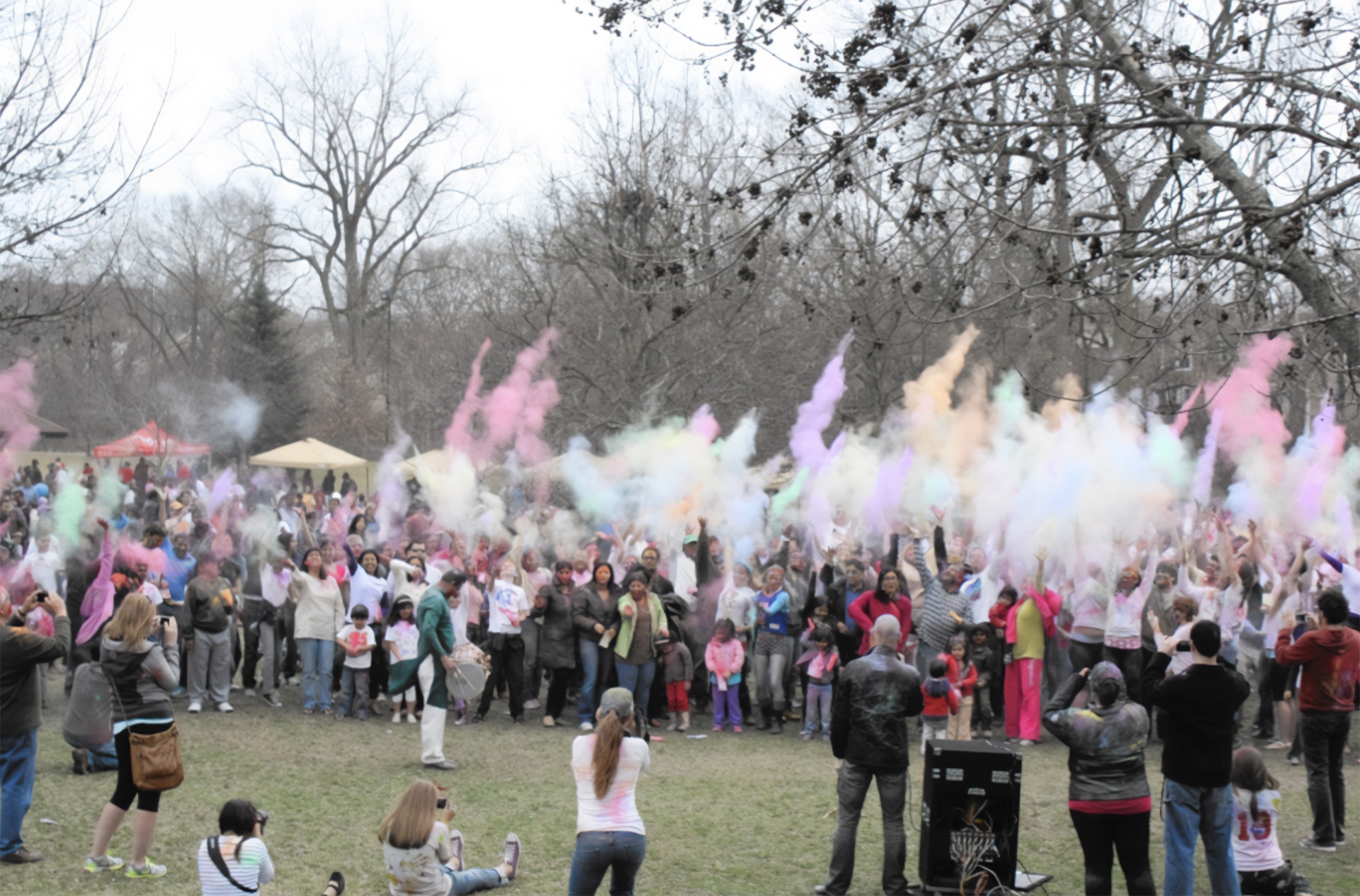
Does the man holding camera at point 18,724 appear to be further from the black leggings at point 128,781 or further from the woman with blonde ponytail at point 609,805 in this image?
the woman with blonde ponytail at point 609,805

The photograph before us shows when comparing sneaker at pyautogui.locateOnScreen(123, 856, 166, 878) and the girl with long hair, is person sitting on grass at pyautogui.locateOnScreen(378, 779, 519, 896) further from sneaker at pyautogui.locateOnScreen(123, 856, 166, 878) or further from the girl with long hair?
the girl with long hair

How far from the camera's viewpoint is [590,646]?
11.8m

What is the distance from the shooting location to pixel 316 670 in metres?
11.8

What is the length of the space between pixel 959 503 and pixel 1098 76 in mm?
12910

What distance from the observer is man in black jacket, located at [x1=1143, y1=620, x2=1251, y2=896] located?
6.15 metres

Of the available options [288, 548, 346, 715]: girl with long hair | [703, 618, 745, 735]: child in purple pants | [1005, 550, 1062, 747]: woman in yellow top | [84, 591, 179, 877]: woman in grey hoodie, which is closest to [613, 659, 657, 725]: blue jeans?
[703, 618, 745, 735]: child in purple pants

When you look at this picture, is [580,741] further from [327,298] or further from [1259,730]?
[327,298]

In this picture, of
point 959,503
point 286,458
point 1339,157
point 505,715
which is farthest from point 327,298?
point 1339,157

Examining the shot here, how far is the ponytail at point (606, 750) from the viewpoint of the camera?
557cm

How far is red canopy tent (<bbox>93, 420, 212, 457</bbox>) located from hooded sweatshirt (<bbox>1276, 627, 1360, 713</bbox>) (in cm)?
2769

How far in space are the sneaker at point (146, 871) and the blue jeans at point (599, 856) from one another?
2609 mm

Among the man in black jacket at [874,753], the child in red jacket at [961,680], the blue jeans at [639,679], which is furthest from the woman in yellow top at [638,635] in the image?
the man in black jacket at [874,753]

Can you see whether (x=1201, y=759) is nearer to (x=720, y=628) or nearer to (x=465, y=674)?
(x=465, y=674)

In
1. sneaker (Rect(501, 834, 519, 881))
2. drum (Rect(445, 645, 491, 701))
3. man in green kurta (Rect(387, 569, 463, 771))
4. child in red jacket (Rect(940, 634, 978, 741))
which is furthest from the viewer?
child in red jacket (Rect(940, 634, 978, 741))
